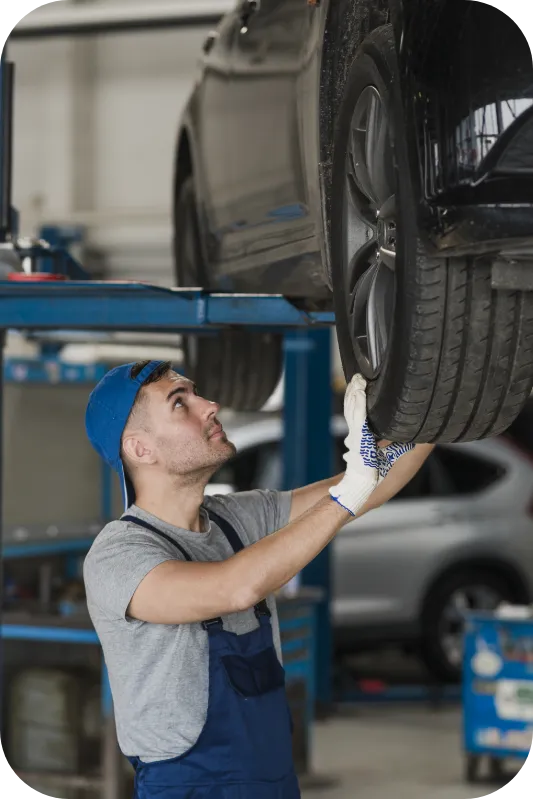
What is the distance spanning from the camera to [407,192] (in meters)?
2.09

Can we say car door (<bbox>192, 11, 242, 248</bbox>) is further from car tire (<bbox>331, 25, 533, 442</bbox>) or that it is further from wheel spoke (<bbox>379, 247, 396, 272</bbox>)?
wheel spoke (<bbox>379, 247, 396, 272</bbox>)

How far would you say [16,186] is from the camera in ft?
36.9

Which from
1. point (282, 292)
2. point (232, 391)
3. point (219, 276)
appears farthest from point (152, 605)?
point (232, 391)

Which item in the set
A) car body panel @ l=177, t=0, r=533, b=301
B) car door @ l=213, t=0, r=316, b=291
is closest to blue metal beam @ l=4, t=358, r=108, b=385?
car body panel @ l=177, t=0, r=533, b=301

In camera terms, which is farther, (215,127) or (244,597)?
(215,127)

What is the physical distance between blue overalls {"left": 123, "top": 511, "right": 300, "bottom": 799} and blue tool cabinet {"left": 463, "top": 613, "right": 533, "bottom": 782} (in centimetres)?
305

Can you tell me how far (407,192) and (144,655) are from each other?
105cm

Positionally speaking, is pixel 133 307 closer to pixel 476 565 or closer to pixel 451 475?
pixel 451 475

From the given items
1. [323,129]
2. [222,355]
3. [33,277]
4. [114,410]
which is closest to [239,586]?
[114,410]

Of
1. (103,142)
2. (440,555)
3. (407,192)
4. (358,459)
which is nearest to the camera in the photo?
(407,192)

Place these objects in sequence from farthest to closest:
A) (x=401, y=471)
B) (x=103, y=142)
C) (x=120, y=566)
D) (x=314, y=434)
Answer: (x=103, y=142)
(x=314, y=434)
(x=401, y=471)
(x=120, y=566)

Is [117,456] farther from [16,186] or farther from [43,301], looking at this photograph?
[16,186]

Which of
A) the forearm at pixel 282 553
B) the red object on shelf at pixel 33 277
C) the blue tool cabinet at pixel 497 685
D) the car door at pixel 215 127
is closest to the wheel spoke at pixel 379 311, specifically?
the forearm at pixel 282 553

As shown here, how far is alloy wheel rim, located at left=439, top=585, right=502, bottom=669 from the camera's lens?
7.50 metres
